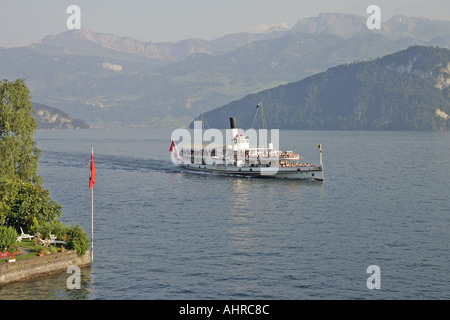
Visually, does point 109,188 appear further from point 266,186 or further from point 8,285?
point 8,285

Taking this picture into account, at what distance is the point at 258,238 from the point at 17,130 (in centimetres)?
3377

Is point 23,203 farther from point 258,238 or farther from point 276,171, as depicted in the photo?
point 276,171

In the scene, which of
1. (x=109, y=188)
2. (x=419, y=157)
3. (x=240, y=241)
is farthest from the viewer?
(x=419, y=157)

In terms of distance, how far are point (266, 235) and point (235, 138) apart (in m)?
67.7

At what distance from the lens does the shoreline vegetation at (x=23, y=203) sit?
5094cm

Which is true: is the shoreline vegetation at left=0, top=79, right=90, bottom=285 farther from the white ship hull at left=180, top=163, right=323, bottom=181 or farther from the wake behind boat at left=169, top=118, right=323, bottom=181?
the wake behind boat at left=169, top=118, right=323, bottom=181

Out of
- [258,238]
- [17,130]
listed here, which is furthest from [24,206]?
[258,238]

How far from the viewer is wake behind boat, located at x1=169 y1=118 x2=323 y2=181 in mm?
123188

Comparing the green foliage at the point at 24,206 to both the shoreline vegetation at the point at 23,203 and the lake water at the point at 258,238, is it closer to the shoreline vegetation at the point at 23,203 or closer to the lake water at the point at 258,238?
the shoreline vegetation at the point at 23,203

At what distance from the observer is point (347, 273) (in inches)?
2056

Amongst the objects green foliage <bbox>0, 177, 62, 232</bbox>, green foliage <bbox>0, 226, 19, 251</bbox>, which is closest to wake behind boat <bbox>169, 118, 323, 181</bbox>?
green foliage <bbox>0, 177, 62, 232</bbox>

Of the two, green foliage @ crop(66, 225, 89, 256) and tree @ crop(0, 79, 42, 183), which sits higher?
tree @ crop(0, 79, 42, 183)

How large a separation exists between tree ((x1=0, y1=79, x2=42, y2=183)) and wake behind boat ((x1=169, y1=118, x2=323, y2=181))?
62.3m
